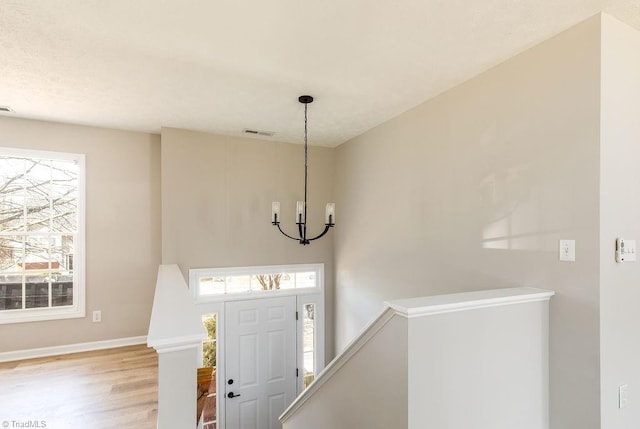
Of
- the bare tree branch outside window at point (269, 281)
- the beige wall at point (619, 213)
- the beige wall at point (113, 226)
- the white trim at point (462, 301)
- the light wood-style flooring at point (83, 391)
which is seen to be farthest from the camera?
the bare tree branch outside window at point (269, 281)

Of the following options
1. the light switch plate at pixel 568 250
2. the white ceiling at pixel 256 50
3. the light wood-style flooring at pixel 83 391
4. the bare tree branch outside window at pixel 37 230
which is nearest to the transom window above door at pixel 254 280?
the light wood-style flooring at pixel 83 391

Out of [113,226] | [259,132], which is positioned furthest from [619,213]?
[113,226]

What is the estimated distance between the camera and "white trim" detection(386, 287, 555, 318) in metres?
1.52

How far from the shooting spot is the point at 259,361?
433 cm

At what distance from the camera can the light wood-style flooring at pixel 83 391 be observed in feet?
8.02

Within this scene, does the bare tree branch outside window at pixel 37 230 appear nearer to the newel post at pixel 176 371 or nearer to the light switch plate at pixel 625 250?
the newel post at pixel 176 371

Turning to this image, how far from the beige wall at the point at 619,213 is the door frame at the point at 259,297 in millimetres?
3318

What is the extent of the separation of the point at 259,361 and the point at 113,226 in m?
2.49

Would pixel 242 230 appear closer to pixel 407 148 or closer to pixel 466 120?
pixel 407 148

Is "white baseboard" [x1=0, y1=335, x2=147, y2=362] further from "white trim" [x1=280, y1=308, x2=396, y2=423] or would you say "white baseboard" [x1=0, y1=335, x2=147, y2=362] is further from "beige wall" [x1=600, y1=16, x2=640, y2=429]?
"beige wall" [x1=600, y1=16, x2=640, y2=429]

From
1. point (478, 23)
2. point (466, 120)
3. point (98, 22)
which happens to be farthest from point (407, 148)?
point (98, 22)

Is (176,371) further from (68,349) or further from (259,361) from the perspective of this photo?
(68,349)

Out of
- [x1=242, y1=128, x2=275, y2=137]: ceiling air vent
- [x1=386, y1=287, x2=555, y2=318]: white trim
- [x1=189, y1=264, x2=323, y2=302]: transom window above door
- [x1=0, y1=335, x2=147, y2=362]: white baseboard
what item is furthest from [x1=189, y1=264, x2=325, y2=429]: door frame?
[x1=386, y1=287, x2=555, y2=318]: white trim

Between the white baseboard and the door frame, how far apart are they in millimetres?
920
